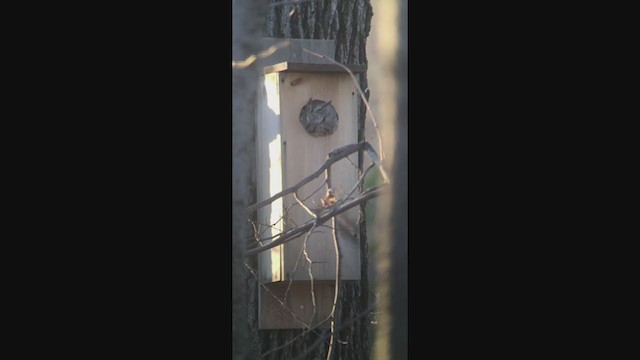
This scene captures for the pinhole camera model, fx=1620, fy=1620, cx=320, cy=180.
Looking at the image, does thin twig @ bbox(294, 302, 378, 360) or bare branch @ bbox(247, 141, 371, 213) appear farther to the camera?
thin twig @ bbox(294, 302, 378, 360)

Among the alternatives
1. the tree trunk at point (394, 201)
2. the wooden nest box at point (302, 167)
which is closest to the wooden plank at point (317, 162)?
the wooden nest box at point (302, 167)

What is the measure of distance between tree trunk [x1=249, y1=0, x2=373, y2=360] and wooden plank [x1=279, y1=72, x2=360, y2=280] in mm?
68

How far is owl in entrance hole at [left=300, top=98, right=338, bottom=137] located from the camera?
5.45m

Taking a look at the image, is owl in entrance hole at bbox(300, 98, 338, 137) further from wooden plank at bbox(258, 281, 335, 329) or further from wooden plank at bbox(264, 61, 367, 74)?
wooden plank at bbox(258, 281, 335, 329)

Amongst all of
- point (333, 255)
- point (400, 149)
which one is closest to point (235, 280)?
point (333, 255)

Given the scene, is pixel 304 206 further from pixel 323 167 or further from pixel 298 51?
pixel 298 51

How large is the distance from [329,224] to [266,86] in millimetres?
514

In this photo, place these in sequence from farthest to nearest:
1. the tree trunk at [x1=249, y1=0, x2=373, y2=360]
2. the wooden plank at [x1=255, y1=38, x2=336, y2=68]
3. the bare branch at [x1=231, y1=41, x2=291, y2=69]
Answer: the tree trunk at [x1=249, y1=0, x2=373, y2=360], the wooden plank at [x1=255, y1=38, x2=336, y2=68], the bare branch at [x1=231, y1=41, x2=291, y2=69]

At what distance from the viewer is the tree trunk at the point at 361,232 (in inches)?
219

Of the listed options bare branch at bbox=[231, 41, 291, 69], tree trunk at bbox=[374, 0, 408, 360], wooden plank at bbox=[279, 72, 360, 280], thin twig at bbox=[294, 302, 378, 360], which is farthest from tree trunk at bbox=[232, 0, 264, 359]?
tree trunk at bbox=[374, 0, 408, 360]

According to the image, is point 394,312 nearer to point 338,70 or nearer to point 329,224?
point 329,224

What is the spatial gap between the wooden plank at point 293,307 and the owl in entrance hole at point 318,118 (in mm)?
523

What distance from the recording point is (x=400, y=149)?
543 centimetres

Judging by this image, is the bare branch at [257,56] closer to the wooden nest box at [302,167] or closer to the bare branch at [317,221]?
the wooden nest box at [302,167]
